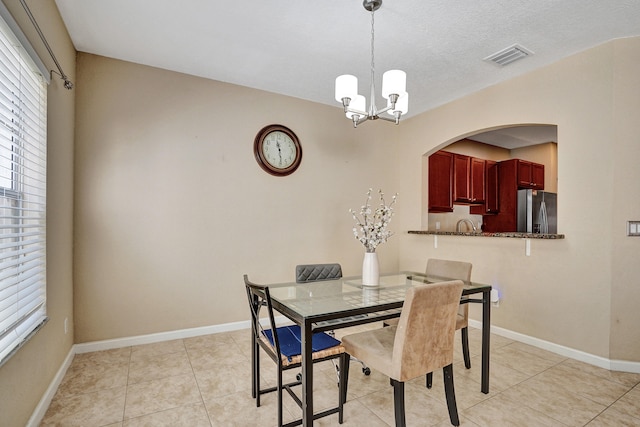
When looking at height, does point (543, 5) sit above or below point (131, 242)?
above

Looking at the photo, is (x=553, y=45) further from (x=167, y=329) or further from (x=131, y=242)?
(x=167, y=329)

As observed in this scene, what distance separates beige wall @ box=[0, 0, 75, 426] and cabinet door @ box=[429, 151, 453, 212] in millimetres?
4218

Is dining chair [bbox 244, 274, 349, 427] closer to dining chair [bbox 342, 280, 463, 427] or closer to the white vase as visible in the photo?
dining chair [bbox 342, 280, 463, 427]

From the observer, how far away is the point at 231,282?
3584 mm

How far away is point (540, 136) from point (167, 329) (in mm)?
6038

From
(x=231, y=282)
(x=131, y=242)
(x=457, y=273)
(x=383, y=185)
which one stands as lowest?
(x=231, y=282)

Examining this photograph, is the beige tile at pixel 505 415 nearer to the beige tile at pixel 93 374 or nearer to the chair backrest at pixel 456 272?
the chair backrest at pixel 456 272

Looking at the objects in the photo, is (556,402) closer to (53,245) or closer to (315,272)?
(315,272)

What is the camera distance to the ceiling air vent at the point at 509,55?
284 cm

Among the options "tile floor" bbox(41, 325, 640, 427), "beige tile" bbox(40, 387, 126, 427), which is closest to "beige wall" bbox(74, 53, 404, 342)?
"tile floor" bbox(41, 325, 640, 427)

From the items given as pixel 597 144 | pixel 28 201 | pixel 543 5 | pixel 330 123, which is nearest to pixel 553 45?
pixel 543 5

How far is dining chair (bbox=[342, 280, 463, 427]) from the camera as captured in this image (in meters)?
1.66

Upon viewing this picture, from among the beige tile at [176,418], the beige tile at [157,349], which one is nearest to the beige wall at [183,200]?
the beige tile at [157,349]

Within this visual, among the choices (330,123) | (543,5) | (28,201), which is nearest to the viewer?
(28,201)
